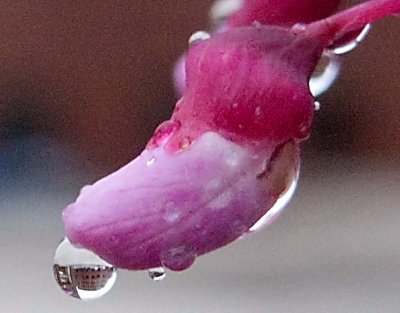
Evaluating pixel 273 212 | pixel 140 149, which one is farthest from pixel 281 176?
pixel 140 149

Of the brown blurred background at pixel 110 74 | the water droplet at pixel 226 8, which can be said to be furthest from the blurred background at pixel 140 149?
the water droplet at pixel 226 8

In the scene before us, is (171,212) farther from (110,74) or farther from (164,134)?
(110,74)

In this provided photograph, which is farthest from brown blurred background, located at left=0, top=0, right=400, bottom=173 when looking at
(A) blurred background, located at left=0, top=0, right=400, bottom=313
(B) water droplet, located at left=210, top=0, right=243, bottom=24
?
(B) water droplet, located at left=210, top=0, right=243, bottom=24

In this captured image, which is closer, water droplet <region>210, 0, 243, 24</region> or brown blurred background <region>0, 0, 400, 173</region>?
water droplet <region>210, 0, 243, 24</region>

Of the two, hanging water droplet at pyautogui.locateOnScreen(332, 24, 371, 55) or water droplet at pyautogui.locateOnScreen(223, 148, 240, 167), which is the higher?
hanging water droplet at pyautogui.locateOnScreen(332, 24, 371, 55)

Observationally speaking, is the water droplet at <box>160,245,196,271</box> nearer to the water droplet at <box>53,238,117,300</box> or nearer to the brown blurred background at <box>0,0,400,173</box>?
the water droplet at <box>53,238,117,300</box>

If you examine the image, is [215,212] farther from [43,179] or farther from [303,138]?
[43,179]

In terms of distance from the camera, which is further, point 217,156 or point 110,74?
point 110,74
